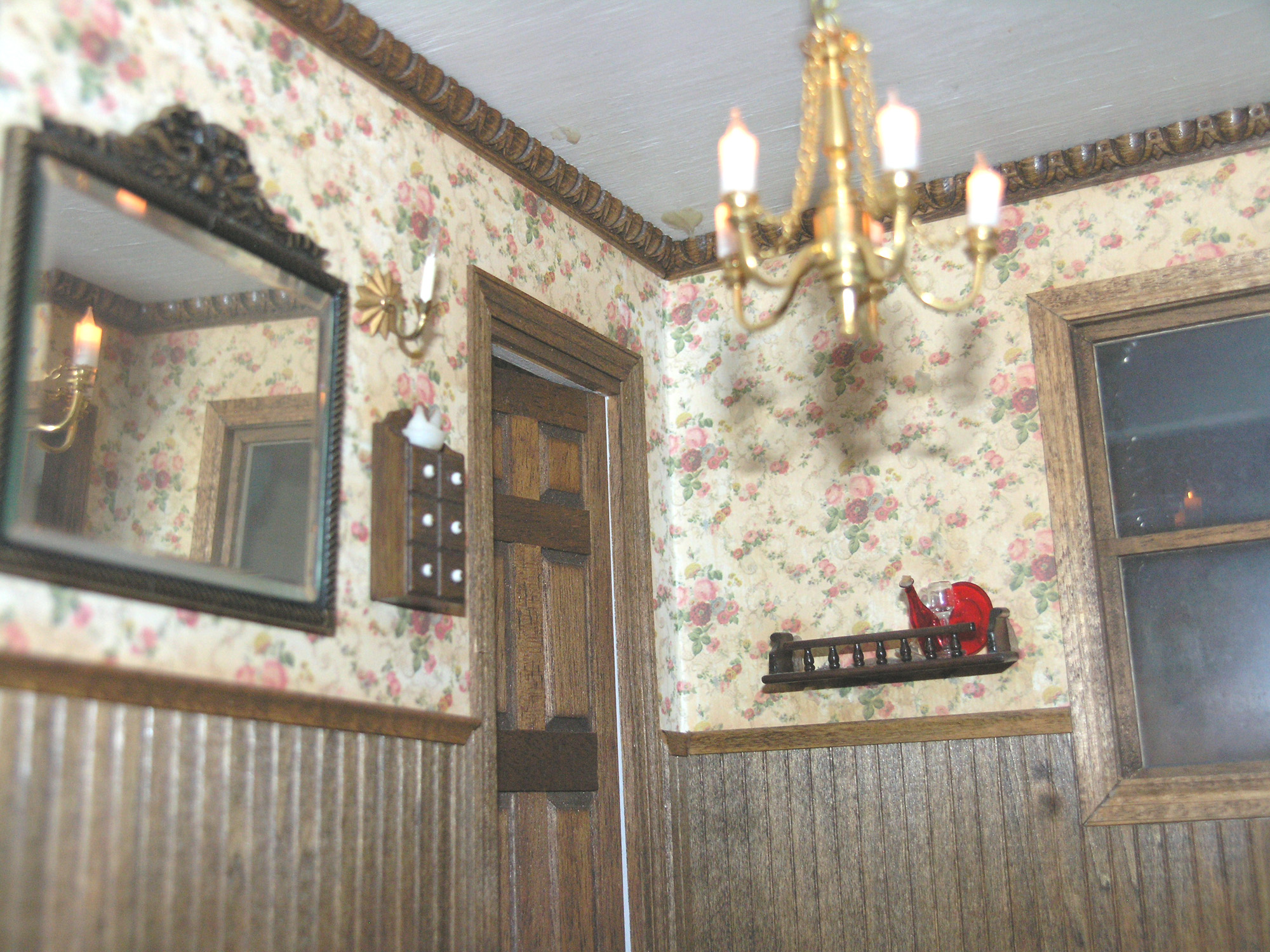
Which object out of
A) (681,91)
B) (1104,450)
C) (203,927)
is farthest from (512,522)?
(1104,450)

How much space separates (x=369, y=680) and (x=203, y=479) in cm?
59

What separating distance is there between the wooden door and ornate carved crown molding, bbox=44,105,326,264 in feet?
3.54

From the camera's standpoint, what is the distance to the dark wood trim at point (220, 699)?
192 centimetres

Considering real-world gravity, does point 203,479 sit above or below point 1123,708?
above

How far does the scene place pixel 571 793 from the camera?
3.46 metres

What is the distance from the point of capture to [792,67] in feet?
10.4

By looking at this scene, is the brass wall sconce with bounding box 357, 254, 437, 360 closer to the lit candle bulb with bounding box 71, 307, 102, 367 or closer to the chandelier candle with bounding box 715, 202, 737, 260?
the lit candle bulb with bounding box 71, 307, 102, 367

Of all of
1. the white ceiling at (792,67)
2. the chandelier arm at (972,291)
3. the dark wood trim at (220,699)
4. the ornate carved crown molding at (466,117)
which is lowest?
the dark wood trim at (220,699)

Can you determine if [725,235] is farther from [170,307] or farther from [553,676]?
[553,676]

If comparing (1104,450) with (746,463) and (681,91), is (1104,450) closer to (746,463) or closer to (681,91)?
(746,463)

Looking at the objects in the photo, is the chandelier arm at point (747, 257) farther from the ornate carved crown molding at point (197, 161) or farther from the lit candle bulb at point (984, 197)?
the ornate carved crown molding at point (197, 161)

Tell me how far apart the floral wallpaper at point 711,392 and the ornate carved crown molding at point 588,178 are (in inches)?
1.8

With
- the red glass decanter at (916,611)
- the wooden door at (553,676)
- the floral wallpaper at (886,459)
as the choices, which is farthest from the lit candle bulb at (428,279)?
the red glass decanter at (916,611)

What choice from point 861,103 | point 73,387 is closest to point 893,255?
point 861,103
